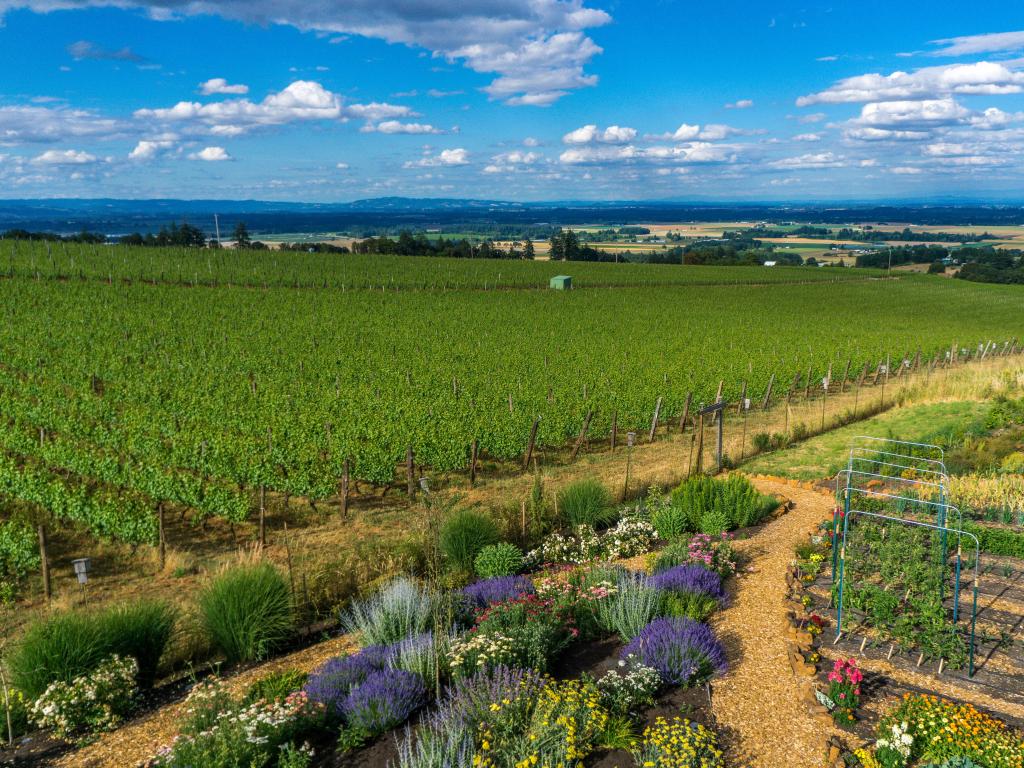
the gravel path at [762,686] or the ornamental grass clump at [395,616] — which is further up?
the ornamental grass clump at [395,616]

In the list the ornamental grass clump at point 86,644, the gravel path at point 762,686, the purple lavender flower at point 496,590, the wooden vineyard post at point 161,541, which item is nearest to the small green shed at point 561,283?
the wooden vineyard post at point 161,541

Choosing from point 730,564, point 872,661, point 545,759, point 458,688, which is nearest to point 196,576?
point 458,688

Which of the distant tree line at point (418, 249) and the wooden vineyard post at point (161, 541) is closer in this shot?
the wooden vineyard post at point (161, 541)

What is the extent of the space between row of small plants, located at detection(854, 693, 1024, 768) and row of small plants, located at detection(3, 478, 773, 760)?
1739 millimetres

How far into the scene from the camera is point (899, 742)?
573 cm

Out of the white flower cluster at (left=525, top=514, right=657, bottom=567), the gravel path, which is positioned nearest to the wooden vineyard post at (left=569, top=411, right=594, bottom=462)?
the white flower cluster at (left=525, top=514, right=657, bottom=567)

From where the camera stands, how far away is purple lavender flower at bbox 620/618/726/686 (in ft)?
22.4

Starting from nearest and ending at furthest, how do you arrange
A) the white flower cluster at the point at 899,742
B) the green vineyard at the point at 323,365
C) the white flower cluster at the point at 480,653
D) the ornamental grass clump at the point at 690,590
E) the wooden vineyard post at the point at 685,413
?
the white flower cluster at the point at 899,742
the white flower cluster at the point at 480,653
the ornamental grass clump at the point at 690,590
the green vineyard at the point at 323,365
the wooden vineyard post at the point at 685,413

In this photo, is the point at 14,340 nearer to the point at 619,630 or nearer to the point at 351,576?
the point at 351,576

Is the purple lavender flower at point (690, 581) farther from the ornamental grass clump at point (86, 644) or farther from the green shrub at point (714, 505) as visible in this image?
the ornamental grass clump at point (86, 644)

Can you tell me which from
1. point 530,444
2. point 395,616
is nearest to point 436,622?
point 395,616

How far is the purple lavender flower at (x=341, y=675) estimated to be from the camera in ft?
20.8

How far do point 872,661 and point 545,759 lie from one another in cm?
422

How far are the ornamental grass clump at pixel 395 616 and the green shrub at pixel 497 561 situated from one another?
1.66 m
